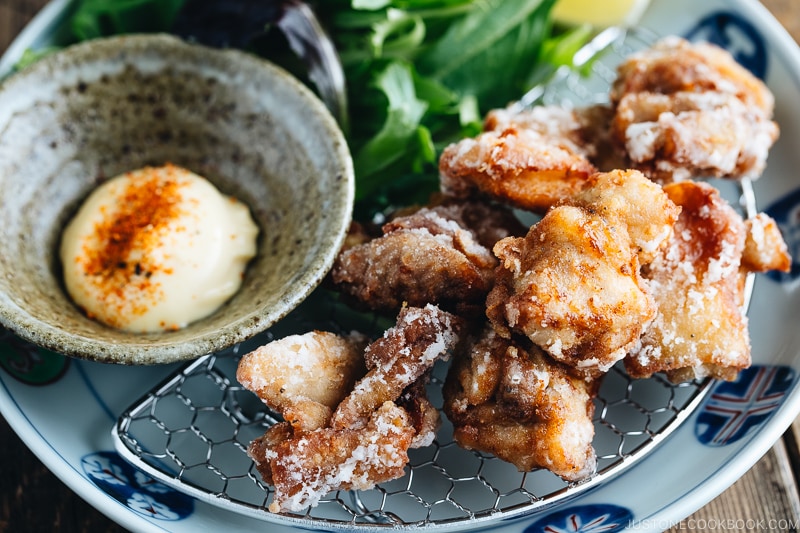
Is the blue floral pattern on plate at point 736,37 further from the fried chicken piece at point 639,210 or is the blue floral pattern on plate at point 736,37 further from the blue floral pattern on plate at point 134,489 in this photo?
the blue floral pattern on plate at point 134,489

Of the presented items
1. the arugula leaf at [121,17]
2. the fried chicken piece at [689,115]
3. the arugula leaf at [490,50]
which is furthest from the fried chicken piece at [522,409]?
the arugula leaf at [121,17]

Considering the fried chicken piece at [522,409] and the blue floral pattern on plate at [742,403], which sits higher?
the fried chicken piece at [522,409]

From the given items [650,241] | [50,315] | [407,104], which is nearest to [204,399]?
[50,315]

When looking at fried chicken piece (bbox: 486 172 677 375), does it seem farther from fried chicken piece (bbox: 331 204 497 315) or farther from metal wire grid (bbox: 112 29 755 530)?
metal wire grid (bbox: 112 29 755 530)

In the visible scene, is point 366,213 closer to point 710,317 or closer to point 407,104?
point 407,104

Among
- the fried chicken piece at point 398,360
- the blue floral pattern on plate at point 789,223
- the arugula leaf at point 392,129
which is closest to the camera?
the fried chicken piece at point 398,360

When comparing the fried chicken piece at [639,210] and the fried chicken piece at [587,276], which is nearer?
the fried chicken piece at [587,276]

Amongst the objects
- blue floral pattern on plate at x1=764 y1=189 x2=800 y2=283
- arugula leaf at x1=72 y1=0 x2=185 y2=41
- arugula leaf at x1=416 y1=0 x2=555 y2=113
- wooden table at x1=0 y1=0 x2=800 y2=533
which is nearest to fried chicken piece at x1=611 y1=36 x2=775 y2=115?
blue floral pattern on plate at x1=764 y1=189 x2=800 y2=283

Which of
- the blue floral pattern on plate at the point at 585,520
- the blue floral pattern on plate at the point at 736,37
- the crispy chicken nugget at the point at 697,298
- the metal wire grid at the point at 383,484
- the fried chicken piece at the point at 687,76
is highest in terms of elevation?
the fried chicken piece at the point at 687,76
